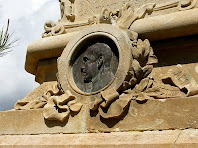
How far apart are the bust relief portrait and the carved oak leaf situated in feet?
0.72

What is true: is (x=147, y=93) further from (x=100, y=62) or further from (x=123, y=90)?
(x=100, y=62)

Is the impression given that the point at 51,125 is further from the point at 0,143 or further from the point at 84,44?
the point at 84,44

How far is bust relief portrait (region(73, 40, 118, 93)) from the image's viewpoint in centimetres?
→ 335

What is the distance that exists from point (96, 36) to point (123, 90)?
808 mm

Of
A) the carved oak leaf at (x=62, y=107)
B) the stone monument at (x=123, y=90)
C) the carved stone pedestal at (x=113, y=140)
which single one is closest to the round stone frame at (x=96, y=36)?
the stone monument at (x=123, y=90)

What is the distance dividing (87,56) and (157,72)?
856 millimetres

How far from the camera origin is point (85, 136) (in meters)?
3.03

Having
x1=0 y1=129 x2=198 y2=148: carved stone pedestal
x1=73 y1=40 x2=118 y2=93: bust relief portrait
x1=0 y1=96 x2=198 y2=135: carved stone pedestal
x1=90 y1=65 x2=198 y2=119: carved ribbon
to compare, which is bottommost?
x1=0 y1=129 x2=198 y2=148: carved stone pedestal

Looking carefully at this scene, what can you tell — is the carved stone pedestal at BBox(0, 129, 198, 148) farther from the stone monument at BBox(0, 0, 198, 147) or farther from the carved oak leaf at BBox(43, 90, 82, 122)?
the carved oak leaf at BBox(43, 90, 82, 122)

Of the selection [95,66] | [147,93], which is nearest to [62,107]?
[95,66]

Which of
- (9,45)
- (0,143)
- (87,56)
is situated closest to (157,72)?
(87,56)

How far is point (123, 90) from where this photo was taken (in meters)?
3.12

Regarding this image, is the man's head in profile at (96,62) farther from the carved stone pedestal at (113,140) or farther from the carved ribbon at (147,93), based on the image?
the carved stone pedestal at (113,140)

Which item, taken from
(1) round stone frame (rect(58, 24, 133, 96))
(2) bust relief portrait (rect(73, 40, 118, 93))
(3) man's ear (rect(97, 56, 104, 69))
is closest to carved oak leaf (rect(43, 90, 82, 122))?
(1) round stone frame (rect(58, 24, 133, 96))
